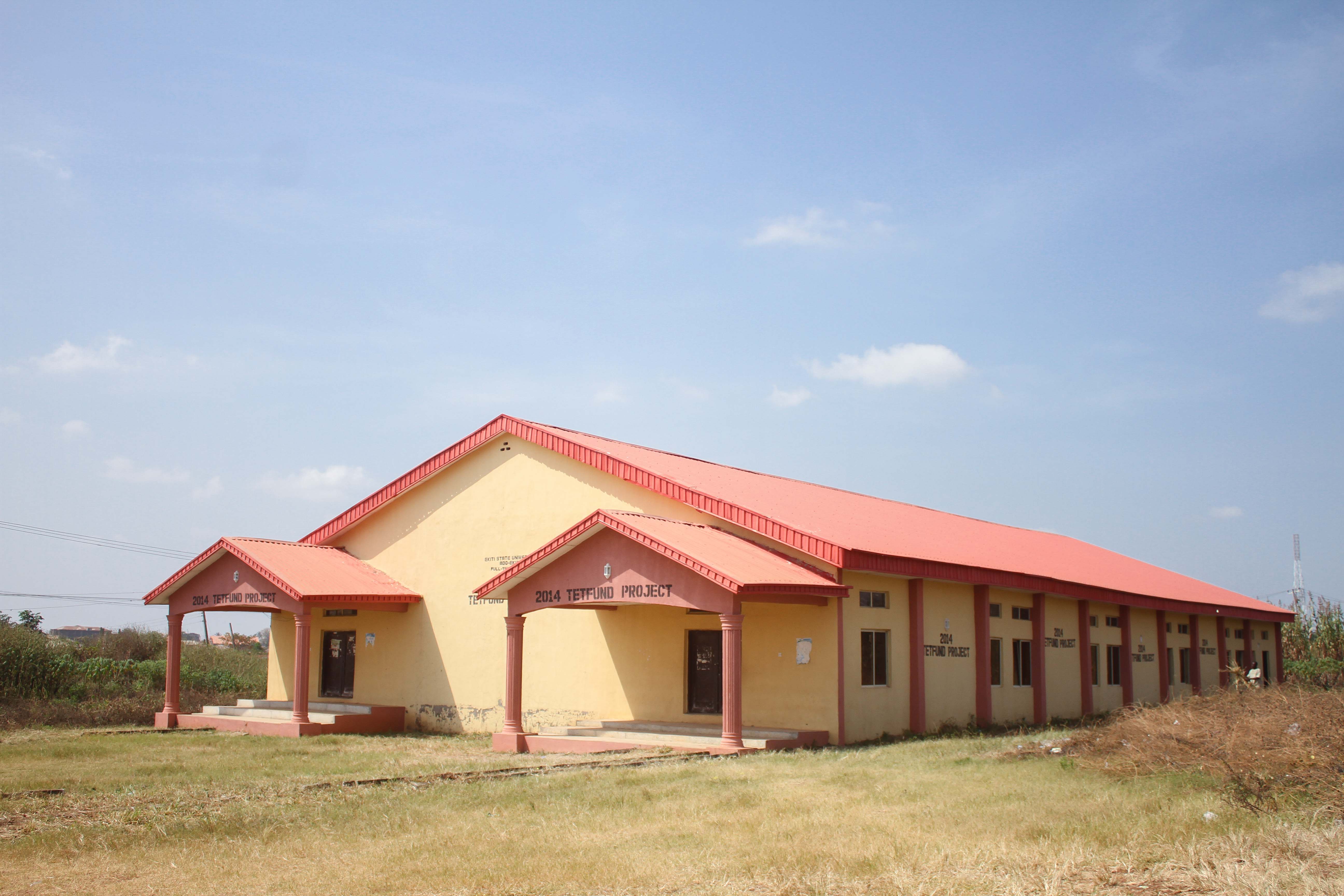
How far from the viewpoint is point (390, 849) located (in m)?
10.1

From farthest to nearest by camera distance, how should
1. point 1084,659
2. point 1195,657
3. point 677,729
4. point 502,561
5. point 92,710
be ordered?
point 1195,657, point 1084,659, point 92,710, point 502,561, point 677,729

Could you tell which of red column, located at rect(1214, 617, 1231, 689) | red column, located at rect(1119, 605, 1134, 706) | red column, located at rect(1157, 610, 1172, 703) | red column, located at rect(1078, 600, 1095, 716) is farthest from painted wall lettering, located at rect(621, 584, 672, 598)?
red column, located at rect(1214, 617, 1231, 689)

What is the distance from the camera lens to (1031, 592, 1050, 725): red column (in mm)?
25250

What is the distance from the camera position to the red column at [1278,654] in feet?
134

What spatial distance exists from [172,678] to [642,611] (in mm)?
11247

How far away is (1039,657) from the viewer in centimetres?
2548

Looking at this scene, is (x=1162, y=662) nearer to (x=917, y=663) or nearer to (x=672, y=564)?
(x=917, y=663)

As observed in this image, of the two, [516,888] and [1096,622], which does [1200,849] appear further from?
[1096,622]

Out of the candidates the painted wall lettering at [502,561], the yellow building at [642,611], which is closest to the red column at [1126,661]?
the yellow building at [642,611]

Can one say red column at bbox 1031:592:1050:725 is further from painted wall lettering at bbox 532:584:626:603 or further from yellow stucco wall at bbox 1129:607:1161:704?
painted wall lettering at bbox 532:584:626:603

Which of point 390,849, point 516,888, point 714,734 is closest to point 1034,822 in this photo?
point 516,888

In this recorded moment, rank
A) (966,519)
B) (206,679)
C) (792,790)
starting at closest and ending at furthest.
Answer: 1. (792,790)
2. (206,679)
3. (966,519)

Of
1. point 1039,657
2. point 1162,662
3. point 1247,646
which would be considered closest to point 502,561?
point 1039,657

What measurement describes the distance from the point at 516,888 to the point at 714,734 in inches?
442
